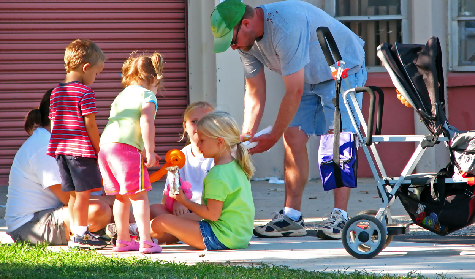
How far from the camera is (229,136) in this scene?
3.90 m

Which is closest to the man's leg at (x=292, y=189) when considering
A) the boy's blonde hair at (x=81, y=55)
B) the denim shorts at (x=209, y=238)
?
the denim shorts at (x=209, y=238)

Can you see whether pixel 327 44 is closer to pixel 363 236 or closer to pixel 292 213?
pixel 363 236

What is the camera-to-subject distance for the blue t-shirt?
4164 mm

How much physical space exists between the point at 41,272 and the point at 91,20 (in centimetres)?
519

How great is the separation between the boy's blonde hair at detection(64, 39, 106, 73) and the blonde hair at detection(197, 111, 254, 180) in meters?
0.93

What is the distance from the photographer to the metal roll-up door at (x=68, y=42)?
7.70 meters

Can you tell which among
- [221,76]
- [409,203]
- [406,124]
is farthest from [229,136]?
[406,124]

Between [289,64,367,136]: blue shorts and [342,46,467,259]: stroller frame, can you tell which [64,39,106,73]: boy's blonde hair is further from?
[342,46,467,259]: stroller frame

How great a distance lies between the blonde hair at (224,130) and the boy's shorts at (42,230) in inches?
48.2

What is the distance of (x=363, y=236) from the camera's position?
11.8 ft

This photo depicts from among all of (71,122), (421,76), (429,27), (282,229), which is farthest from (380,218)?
(429,27)

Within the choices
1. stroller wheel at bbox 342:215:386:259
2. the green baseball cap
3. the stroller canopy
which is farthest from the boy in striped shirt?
the stroller canopy

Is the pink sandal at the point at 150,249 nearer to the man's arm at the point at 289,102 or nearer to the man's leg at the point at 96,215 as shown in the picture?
the man's leg at the point at 96,215

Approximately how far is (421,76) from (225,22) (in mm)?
1329
